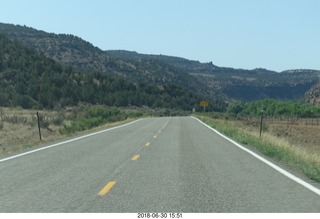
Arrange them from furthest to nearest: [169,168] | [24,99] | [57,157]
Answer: [24,99] < [57,157] < [169,168]

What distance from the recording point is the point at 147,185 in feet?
35.3

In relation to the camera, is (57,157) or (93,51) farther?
(93,51)

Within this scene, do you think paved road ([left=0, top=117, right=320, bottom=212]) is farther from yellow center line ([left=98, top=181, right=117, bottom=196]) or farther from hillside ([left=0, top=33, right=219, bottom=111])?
hillside ([left=0, top=33, right=219, bottom=111])

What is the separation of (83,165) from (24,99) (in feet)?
283

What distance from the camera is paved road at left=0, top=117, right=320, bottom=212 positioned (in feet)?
28.4

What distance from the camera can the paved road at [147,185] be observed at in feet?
28.4

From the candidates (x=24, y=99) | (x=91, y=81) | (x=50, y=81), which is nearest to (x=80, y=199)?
(x=24, y=99)

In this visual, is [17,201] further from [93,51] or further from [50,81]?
[93,51]

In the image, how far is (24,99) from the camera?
322ft
